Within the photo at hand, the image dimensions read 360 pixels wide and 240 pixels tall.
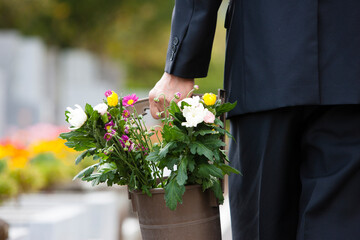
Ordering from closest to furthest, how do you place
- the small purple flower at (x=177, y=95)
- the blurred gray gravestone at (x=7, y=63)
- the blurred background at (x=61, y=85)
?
the small purple flower at (x=177, y=95) < the blurred background at (x=61, y=85) < the blurred gray gravestone at (x=7, y=63)

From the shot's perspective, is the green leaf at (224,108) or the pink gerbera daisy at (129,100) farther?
the pink gerbera daisy at (129,100)

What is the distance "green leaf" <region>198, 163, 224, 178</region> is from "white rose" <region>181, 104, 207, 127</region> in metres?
0.13

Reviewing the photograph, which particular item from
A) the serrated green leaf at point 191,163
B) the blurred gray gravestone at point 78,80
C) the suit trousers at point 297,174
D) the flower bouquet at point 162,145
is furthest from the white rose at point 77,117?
the blurred gray gravestone at point 78,80

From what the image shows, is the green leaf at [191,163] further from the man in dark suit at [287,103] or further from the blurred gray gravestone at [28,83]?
the blurred gray gravestone at [28,83]

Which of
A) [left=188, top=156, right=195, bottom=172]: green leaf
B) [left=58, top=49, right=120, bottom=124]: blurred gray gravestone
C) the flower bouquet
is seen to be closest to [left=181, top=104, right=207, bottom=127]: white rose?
the flower bouquet

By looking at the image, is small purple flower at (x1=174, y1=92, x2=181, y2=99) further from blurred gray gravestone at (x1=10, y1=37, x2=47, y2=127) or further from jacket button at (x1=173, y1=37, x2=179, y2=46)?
Result: blurred gray gravestone at (x1=10, y1=37, x2=47, y2=127)

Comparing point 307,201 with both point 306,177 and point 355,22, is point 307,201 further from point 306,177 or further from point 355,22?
point 355,22

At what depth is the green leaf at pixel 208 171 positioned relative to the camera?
156 cm

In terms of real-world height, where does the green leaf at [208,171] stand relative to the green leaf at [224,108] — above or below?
below

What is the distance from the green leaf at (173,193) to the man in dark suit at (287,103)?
213mm

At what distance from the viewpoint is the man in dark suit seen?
1.41 metres

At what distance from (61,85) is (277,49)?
1705 cm

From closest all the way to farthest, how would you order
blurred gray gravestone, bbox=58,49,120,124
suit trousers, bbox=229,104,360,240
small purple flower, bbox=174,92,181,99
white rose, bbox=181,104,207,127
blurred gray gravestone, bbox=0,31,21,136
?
suit trousers, bbox=229,104,360,240 < white rose, bbox=181,104,207,127 < small purple flower, bbox=174,92,181,99 < blurred gray gravestone, bbox=0,31,21,136 < blurred gray gravestone, bbox=58,49,120,124

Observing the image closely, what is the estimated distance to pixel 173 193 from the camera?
155 cm
